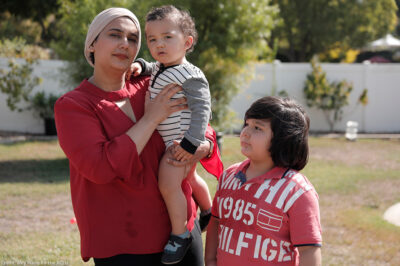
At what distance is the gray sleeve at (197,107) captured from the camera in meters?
2.25

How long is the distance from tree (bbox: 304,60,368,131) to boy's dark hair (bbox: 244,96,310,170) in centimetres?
1272

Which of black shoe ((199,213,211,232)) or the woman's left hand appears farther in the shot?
black shoe ((199,213,211,232))

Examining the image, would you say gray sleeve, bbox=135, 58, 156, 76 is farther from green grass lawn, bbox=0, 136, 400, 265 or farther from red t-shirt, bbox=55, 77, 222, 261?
green grass lawn, bbox=0, 136, 400, 265

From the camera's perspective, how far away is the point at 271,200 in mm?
2004

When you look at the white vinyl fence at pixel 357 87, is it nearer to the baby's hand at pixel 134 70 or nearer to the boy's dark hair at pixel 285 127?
the baby's hand at pixel 134 70

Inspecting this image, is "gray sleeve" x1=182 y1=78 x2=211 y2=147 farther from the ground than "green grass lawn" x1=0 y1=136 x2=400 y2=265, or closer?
farther from the ground

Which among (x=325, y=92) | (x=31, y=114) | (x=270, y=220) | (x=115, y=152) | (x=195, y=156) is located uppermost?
(x=115, y=152)

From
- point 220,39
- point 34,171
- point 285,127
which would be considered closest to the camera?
point 285,127

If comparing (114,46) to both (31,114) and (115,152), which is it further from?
(31,114)

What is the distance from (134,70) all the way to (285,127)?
2.82 feet

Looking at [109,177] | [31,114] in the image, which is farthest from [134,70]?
[31,114]

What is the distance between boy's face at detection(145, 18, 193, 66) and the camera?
241 cm

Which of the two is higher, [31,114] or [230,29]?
[230,29]

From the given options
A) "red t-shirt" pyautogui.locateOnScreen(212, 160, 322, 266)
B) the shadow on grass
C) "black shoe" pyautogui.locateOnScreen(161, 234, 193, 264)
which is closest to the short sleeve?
"red t-shirt" pyautogui.locateOnScreen(212, 160, 322, 266)
